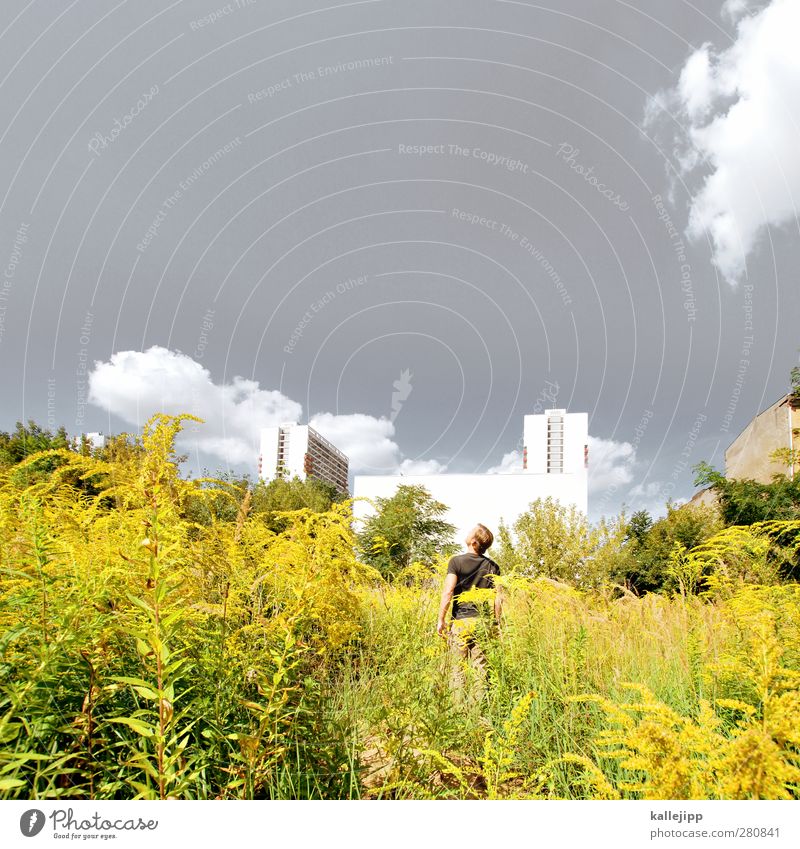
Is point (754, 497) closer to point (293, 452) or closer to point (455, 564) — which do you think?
point (455, 564)

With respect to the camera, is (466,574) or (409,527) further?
(409,527)

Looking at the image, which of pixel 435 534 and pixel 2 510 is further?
pixel 435 534

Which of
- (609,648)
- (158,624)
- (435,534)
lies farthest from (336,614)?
(435,534)

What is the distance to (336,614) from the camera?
7.72ft

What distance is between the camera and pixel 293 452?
16.5 ft

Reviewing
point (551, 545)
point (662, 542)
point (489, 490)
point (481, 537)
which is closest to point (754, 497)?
point (551, 545)

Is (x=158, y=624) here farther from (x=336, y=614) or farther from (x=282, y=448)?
(x=282, y=448)

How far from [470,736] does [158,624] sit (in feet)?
4.97

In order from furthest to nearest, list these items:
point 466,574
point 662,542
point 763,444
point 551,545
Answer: point 763,444 → point 662,542 → point 551,545 → point 466,574

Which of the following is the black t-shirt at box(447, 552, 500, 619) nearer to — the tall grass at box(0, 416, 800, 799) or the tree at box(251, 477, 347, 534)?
the tall grass at box(0, 416, 800, 799)

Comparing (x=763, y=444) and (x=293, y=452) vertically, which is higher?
(x=763, y=444)
